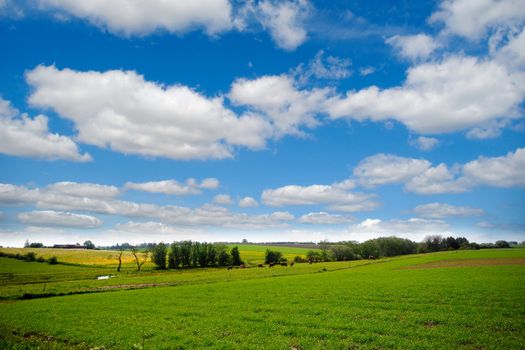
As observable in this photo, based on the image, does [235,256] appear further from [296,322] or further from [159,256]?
[296,322]

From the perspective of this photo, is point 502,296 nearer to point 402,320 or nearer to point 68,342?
point 402,320

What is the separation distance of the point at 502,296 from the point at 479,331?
45.7 feet

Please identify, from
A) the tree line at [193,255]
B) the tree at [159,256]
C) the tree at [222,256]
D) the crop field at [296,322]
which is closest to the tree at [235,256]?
the tree line at [193,255]

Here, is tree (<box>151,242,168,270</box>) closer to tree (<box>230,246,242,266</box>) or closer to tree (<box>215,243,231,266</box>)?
tree (<box>215,243,231,266</box>)

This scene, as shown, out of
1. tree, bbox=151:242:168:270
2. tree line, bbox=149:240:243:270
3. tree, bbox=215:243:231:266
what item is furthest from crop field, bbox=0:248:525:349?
tree, bbox=215:243:231:266

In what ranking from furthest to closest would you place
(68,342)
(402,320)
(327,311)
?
1. (327,311)
2. (402,320)
3. (68,342)

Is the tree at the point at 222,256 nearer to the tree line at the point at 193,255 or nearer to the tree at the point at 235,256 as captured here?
the tree line at the point at 193,255

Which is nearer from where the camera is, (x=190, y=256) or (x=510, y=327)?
(x=510, y=327)

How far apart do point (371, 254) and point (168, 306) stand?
16340 centimetres

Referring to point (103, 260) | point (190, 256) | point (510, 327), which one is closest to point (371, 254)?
point (190, 256)

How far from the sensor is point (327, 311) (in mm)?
28609

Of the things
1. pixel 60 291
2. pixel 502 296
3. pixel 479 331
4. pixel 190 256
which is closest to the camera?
pixel 479 331

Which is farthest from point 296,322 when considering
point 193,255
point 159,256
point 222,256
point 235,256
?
point 222,256

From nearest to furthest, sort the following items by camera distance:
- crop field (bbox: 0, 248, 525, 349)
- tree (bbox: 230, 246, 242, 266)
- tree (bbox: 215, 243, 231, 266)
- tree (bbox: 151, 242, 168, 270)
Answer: crop field (bbox: 0, 248, 525, 349)
tree (bbox: 151, 242, 168, 270)
tree (bbox: 215, 243, 231, 266)
tree (bbox: 230, 246, 242, 266)
